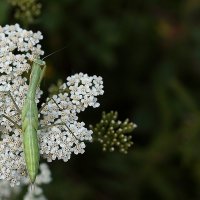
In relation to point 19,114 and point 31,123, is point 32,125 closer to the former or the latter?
point 31,123

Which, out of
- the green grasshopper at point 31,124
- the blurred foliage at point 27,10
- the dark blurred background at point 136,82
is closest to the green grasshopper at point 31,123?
the green grasshopper at point 31,124

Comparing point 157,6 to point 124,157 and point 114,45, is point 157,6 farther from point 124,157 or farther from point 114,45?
→ point 124,157

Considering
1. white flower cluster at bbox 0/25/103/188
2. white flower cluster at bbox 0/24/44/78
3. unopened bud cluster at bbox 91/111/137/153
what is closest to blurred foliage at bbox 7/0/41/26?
white flower cluster at bbox 0/24/44/78

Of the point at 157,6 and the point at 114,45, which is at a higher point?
the point at 157,6

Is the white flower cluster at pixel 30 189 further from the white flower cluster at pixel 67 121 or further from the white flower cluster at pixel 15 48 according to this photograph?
the white flower cluster at pixel 15 48

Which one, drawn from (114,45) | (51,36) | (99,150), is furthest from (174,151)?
(51,36)

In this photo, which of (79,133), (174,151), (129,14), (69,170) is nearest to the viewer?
(79,133)

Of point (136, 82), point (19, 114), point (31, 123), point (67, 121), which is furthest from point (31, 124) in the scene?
point (136, 82)
